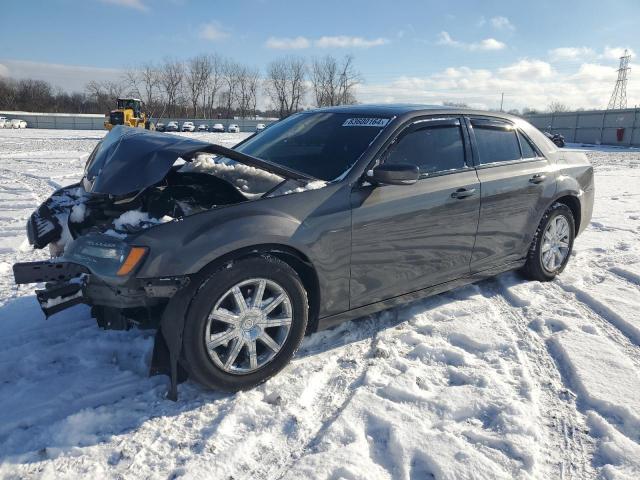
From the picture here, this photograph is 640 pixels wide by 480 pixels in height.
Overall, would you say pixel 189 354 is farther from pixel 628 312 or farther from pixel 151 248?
pixel 628 312

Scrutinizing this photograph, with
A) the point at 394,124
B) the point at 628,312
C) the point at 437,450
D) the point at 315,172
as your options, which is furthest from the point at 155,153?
the point at 628,312

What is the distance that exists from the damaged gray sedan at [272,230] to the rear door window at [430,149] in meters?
0.01

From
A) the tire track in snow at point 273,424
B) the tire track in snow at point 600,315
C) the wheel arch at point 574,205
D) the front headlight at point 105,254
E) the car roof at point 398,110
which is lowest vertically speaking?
the tire track in snow at point 273,424

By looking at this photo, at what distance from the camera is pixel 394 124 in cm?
339

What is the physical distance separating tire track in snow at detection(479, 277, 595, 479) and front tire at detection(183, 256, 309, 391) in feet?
4.75

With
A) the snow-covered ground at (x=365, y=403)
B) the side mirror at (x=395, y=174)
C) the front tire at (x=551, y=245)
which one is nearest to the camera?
the snow-covered ground at (x=365, y=403)

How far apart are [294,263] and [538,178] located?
2632 millimetres

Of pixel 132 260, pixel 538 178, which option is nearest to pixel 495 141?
pixel 538 178

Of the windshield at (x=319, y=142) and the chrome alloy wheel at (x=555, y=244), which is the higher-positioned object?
the windshield at (x=319, y=142)

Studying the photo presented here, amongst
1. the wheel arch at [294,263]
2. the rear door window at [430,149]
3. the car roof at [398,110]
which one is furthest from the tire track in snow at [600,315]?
the wheel arch at [294,263]

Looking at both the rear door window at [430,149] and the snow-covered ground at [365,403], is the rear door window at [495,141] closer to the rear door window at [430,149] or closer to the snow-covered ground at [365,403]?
→ the rear door window at [430,149]

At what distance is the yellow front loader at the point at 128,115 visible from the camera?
3294cm

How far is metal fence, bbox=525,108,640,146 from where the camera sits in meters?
34.3

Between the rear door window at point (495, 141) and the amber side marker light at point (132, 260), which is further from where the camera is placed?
the rear door window at point (495, 141)
